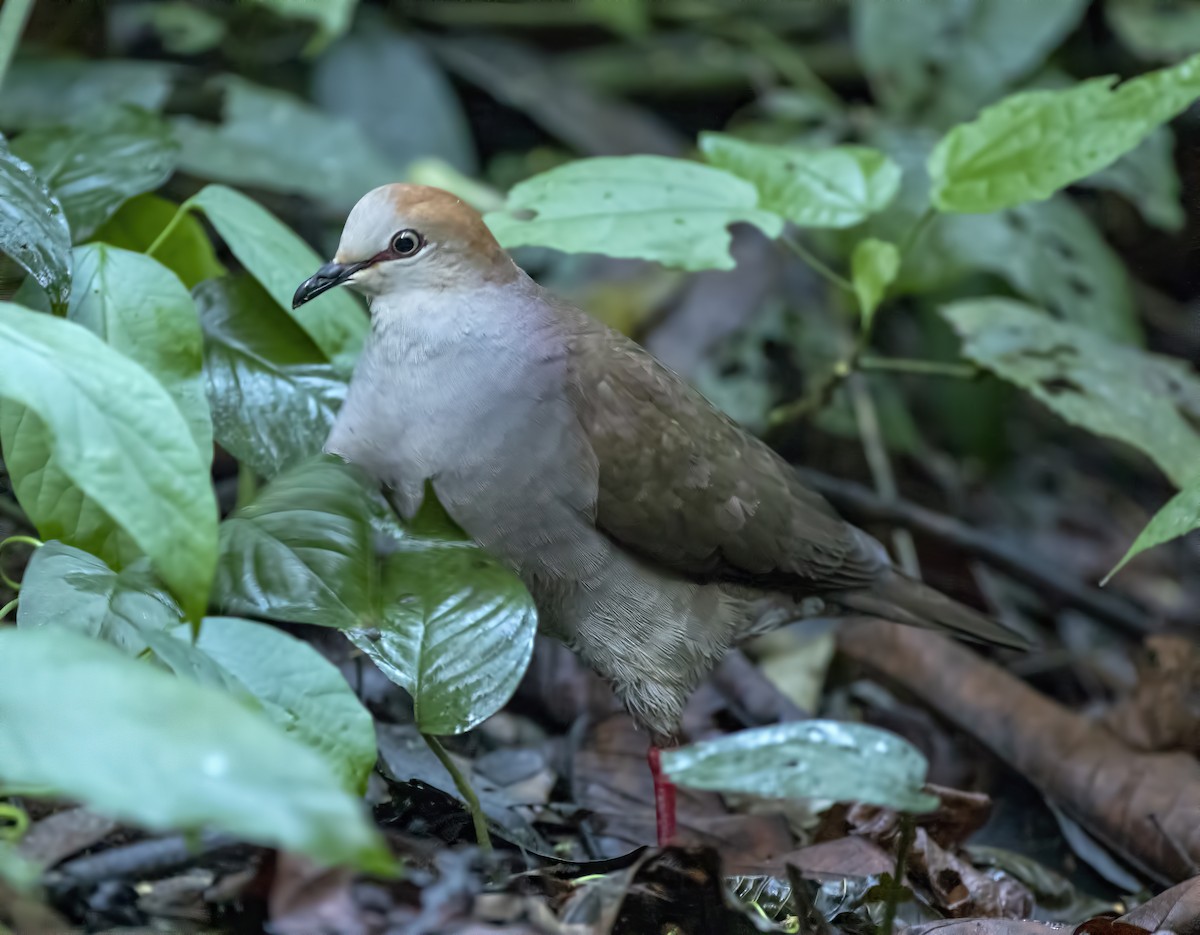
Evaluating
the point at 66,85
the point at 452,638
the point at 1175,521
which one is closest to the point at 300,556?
the point at 452,638

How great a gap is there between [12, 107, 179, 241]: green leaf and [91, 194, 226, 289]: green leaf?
0.36ft

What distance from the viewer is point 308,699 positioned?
1813 mm

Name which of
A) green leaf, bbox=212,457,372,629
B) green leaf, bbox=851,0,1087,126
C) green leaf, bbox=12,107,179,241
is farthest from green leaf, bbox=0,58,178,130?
green leaf, bbox=851,0,1087,126

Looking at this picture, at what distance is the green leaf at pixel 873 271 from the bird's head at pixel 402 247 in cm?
120

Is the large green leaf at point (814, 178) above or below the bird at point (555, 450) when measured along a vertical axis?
above

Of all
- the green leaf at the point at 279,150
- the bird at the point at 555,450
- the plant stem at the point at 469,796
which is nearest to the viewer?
the plant stem at the point at 469,796

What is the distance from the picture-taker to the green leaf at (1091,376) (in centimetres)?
354

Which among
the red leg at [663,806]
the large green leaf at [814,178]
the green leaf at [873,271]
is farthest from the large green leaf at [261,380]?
the green leaf at [873,271]

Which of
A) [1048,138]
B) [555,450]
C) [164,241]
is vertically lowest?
[555,450]

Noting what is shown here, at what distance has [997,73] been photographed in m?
5.39

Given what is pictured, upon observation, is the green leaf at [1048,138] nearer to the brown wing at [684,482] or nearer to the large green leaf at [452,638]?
the brown wing at [684,482]

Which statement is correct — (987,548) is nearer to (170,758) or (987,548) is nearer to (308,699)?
(308,699)

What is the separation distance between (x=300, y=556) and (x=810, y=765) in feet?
2.91

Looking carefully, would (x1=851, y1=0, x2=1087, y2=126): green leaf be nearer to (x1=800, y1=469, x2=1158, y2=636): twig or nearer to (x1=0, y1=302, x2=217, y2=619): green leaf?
(x1=800, y1=469, x2=1158, y2=636): twig
